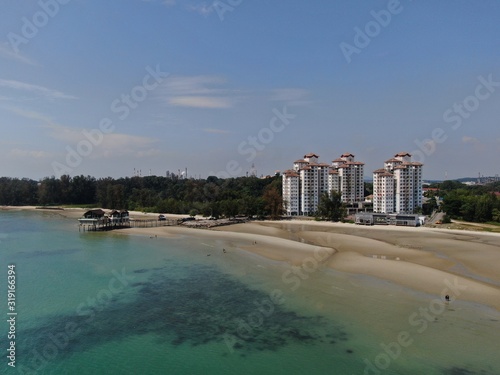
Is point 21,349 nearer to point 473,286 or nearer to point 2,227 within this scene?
point 473,286

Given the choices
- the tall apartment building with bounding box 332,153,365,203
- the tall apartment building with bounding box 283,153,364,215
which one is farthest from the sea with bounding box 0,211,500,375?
the tall apartment building with bounding box 332,153,365,203

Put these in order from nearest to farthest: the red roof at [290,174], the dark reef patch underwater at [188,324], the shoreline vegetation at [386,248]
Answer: the dark reef patch underwater at [188,324] → the shoreline vegetation at [386,248] → the red roof at [290,174]

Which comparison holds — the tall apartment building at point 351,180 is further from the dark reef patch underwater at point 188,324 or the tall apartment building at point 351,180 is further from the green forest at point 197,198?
the dark reef patch underwater at point 188,324

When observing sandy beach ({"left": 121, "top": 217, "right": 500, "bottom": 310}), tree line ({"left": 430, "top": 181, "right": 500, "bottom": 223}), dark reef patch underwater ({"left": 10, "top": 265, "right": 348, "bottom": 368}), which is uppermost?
tree line ({"left": 430, "top": 181, "right": 500, "bottom": 223})

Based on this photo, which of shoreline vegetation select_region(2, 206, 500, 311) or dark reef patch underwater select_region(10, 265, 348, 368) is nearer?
dark reef patch underwater select_region(10, 265, 348, 368)

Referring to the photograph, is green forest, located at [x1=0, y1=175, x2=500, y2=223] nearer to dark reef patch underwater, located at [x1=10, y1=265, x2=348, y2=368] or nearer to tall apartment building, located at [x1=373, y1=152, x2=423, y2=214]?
tall apartment building, located at [x1=373, y1=152, x2=423, y2=214]

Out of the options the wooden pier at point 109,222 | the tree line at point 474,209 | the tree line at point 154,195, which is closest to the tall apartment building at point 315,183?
the tree line at point 154,195

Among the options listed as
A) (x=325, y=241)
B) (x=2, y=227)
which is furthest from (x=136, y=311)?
(x=2, y=227)
